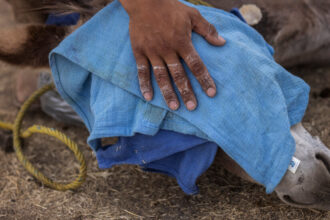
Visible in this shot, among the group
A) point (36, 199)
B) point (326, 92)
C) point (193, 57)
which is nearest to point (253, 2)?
point (326, 92)

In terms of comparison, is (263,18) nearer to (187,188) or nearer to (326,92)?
(326,92)

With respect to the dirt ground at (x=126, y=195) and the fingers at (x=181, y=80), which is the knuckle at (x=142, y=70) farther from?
the dirt ground at (x=126, y=195)

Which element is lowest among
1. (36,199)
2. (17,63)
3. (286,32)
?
(36,199)

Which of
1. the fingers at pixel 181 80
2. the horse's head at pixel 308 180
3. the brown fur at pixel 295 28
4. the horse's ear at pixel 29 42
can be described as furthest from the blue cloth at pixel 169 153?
the brown fur at pixel 295 28

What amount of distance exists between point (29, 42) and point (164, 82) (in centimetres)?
63

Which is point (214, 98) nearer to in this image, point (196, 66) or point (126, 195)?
point (196, 66)

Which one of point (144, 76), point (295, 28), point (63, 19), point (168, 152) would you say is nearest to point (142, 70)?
point (144, 76)

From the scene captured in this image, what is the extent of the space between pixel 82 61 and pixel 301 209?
30.8 inches

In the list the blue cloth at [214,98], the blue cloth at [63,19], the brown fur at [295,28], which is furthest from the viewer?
the brown fur at [295,28]

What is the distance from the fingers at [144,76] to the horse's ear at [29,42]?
0.48 m

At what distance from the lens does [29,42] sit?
1.35 metres

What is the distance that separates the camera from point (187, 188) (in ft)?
3.56

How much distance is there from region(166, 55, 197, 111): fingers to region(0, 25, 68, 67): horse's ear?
56cm

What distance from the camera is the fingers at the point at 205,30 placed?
1.02m
